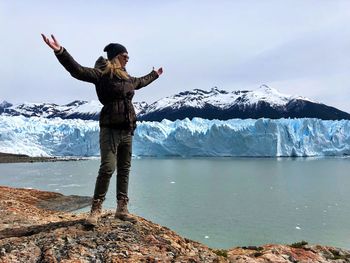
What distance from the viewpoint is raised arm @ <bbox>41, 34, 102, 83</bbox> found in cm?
475

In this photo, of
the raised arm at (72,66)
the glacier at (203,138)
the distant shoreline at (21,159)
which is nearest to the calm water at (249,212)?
the raised arm at (72,66)

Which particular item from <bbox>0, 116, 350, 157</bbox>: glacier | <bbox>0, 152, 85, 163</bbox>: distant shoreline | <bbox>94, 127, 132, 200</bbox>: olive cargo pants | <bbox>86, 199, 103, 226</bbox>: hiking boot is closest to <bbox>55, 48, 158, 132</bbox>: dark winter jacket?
<bbox>94, 127, 132, 200</bbox>: olive cargo pants

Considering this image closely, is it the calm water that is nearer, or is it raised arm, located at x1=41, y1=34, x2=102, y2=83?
raised arm, located at x1=41, y1=34, x2=102, y2=83

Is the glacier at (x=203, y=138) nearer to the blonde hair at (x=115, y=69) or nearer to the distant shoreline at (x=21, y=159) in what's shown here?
the distant shoreline at (x=21, y=159)

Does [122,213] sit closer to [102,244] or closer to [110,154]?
[102,244]

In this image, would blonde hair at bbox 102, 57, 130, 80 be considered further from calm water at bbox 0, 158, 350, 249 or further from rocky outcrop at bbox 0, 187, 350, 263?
calm water at bbox 0, 158, 350, 249

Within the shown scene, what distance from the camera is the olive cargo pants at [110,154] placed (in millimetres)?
5574

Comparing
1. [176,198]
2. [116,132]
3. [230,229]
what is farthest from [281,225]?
[116,132]

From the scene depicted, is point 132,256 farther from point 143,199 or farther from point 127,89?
point 143,199

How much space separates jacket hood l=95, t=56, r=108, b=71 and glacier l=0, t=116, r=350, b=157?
91.9m

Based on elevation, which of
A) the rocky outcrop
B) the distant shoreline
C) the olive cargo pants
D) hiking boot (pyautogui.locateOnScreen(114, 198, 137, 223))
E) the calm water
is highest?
the olive cargo pants

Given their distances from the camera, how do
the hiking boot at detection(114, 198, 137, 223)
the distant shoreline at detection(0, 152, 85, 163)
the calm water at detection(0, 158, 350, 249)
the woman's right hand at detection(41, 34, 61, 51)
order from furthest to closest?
the distant shoreline at detection(0, 152, 85, 163) < the calm water at detection(0, 158, 350, 249) < the hiking boot at detection(114, 198, 137, 223) < the woman's right hand at detection(41, 34, 61, 51)

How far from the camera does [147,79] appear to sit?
A: 6184 mm

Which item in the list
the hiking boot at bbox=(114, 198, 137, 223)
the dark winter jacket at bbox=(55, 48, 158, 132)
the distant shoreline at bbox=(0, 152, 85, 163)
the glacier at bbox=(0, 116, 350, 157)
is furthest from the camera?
the distant shoreline at bbox=(0, 152, 85, 163)
